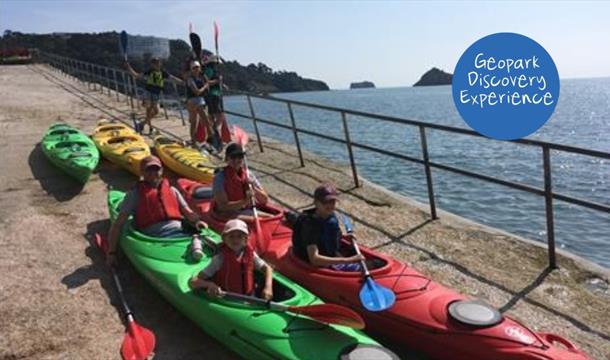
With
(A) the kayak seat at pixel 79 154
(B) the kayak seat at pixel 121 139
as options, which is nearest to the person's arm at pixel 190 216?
(A) the kayak seat at pixel 79 154

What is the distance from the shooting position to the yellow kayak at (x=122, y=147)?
931 cm

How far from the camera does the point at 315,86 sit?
191 meters

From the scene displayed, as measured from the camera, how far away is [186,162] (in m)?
9.02

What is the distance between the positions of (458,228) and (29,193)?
6.36 m

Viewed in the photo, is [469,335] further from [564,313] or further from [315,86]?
[315,86]

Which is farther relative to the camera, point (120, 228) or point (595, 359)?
point (120, 228)

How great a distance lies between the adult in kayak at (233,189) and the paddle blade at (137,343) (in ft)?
6.53

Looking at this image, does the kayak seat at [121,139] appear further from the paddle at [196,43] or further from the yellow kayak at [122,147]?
the paddle at [196,43]

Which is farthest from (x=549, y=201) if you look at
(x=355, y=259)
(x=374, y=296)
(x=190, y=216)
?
(x=190, y=216)

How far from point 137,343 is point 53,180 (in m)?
5.88

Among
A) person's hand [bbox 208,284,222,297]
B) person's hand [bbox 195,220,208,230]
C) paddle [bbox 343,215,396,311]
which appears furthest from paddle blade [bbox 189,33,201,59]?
paddle [bbox 343,215,396,311]

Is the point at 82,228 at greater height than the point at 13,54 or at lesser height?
lesser

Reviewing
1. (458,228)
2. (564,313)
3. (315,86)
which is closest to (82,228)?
(458,228)

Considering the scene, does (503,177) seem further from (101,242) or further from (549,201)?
(101,242)
